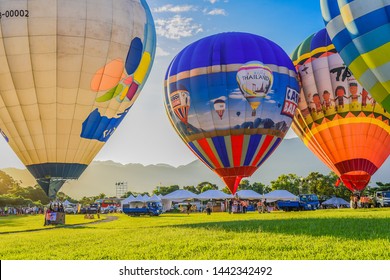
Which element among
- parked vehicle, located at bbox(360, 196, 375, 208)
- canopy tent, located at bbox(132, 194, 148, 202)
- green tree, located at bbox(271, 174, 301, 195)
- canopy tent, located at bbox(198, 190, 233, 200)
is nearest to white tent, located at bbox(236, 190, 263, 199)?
canopy tent, located at bbox(198, 190, 233, 200)

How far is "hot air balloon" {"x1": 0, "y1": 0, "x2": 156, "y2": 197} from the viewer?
57.3ft

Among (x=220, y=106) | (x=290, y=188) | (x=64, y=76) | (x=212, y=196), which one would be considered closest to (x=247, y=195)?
(x=212, y=196)

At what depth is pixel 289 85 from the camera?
2520cm

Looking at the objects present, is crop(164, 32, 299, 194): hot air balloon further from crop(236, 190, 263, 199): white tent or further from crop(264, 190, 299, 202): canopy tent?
crop(236, 190, 263, 199): white tent

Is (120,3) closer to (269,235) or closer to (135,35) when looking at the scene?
(135,35)

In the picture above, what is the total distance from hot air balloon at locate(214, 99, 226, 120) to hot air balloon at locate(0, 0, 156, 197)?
5.48m

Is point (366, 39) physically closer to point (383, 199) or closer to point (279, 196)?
point (383, 199)

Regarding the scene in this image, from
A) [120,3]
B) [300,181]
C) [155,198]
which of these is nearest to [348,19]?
[120,3]

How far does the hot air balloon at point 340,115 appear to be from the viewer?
2483 centimetres

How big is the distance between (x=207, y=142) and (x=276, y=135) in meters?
3.92

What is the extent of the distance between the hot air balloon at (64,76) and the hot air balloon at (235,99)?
5.32m

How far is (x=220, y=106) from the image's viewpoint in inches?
950

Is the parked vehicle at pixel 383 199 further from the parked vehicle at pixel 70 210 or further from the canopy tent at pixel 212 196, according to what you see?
the parked vehicle at pixel 70 210

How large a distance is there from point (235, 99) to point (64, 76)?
9538 mm
